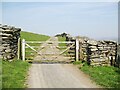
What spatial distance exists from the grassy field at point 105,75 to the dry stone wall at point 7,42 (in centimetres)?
536

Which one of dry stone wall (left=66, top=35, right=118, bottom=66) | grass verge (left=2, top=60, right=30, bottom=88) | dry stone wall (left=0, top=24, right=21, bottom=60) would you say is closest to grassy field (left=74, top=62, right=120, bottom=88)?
dry stone wall (left=66, top=35, right=118, bottom=66)

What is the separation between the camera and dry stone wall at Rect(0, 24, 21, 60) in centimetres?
1980

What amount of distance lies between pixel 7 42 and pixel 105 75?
319 inches

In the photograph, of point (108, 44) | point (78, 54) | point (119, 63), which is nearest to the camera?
point (119, 63)

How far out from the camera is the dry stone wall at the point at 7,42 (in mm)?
19797

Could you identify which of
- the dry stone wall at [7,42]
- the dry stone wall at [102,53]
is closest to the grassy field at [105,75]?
the dry stone wall at [102,53]

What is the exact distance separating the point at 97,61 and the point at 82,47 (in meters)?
4.06

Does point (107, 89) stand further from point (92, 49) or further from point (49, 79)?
point (92, 49)

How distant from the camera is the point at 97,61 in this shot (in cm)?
1898

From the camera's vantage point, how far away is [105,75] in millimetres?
15289

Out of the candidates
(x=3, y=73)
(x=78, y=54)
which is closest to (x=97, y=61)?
(x=78, y=54)

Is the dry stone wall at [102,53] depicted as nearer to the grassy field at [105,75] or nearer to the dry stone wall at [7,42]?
the grassy field at [105,75]

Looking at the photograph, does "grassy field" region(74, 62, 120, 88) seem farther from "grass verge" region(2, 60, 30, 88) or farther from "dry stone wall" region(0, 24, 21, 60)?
"dry stone wall" region(0, 24, 21, 60)

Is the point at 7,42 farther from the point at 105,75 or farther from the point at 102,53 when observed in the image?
the point at 105,75
